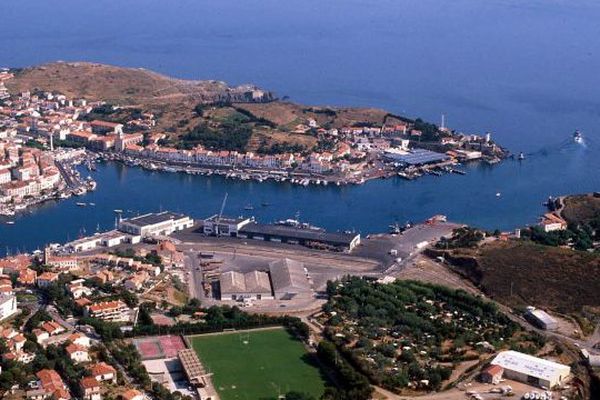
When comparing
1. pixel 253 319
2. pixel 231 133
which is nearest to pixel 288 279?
pixel 253 319

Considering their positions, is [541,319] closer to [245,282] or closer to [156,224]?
[245,282]

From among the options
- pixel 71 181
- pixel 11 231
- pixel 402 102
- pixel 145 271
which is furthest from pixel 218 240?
pixel 402 102

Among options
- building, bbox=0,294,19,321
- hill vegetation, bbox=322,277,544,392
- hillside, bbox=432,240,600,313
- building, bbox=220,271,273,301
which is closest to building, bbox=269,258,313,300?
building, bbox=220,271,273,301

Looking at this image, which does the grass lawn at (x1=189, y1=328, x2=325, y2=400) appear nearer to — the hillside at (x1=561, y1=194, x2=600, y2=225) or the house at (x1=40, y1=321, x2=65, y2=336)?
the house at (x1=40, y1=321, x2=65, y2=336)

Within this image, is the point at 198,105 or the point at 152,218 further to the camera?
the point at 198,105

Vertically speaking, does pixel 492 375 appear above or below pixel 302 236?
below

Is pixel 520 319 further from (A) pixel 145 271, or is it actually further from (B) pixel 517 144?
(B) pixel 517 144

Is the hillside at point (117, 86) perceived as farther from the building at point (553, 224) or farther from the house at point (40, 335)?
the house at point (40, 335)

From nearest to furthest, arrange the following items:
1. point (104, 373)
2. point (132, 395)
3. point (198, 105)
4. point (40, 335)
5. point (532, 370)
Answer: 1. point (132, 395)
2. point (104, 373)
3. point (532, 370)
4. point (40, 335)
5. point (198, 105)
